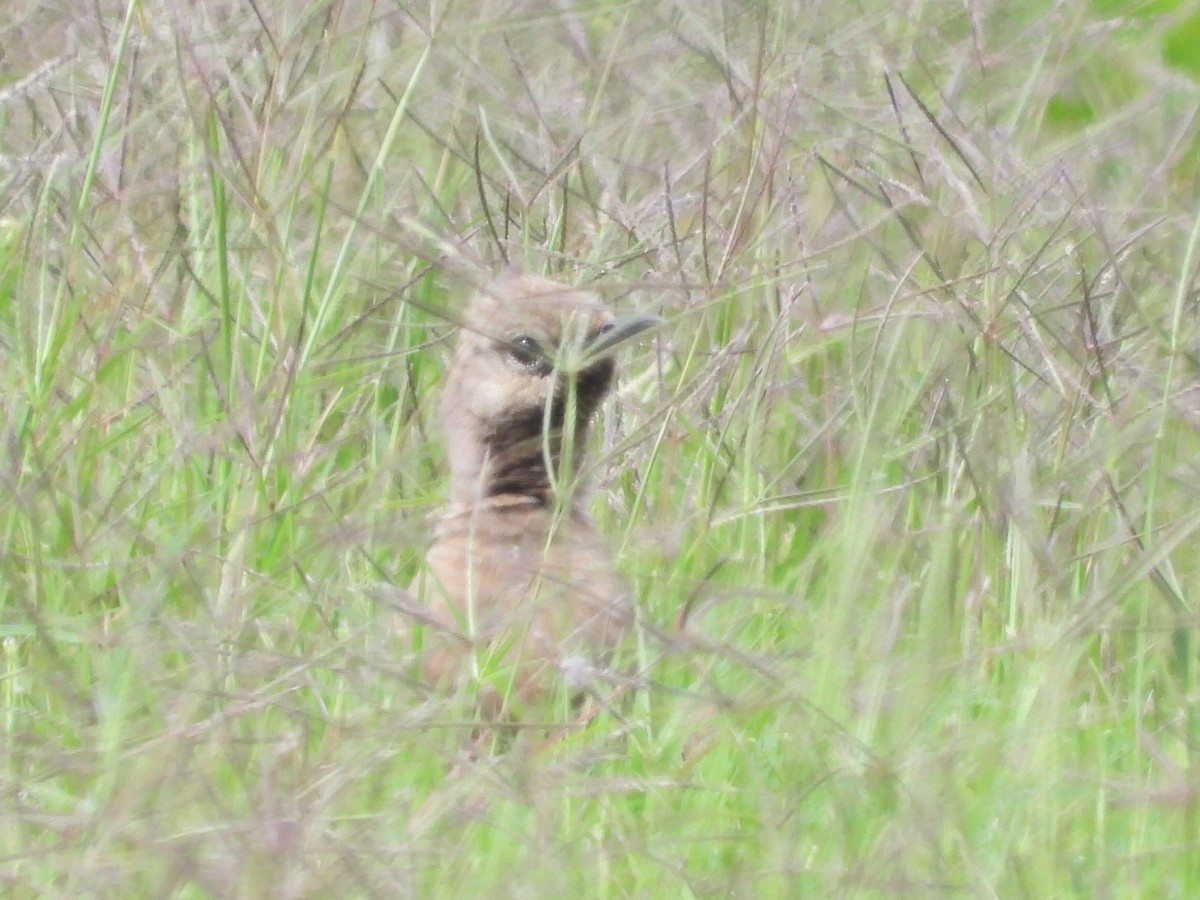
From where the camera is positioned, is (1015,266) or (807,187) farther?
(807,187)

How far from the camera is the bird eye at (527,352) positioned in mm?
4281

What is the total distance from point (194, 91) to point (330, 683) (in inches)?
58.7

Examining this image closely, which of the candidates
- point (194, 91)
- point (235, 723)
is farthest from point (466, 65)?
point (235, 723)

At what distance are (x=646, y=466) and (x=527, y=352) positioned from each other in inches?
11.8

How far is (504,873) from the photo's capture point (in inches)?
103

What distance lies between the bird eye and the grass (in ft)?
0.63

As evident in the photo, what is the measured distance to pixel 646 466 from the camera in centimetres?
432

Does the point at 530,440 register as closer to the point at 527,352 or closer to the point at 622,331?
the point at 527,352

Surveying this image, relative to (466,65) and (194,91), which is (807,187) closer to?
(466,65)

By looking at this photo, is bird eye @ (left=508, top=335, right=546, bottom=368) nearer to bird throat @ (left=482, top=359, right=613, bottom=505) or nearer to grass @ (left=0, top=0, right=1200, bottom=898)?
bird throat @ (left=482, top=359, right=613, bottom=505)

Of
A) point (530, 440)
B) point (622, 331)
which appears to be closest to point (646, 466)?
point (530, 440)

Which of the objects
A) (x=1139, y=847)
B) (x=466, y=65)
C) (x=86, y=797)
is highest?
(x=466, y=65)

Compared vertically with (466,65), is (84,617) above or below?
below

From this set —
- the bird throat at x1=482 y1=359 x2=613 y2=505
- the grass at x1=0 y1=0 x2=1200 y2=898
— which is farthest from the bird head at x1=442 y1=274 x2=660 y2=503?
the grass at x1=0 y1=0 x2=1200 y2=898
